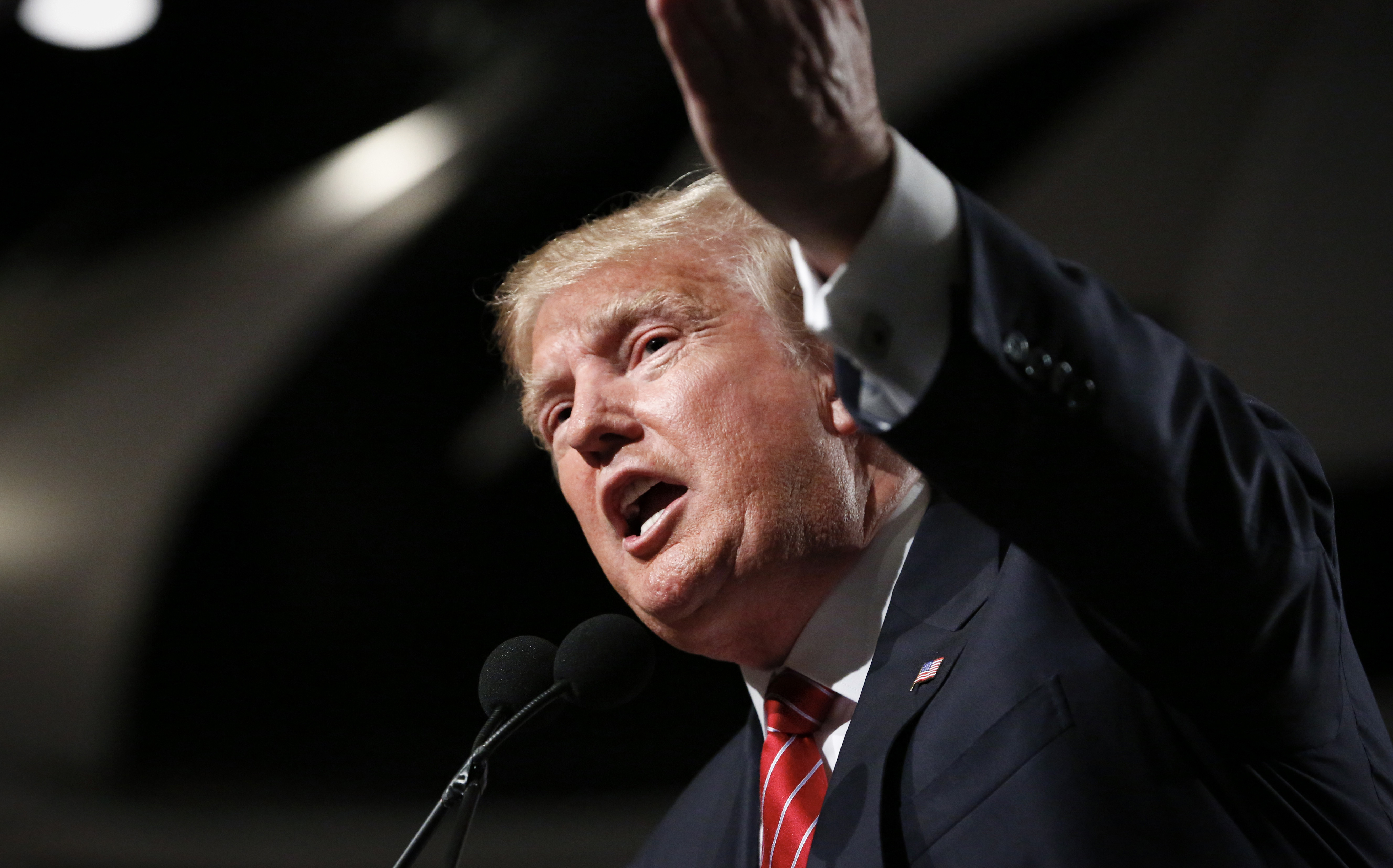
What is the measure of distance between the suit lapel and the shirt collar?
7cm

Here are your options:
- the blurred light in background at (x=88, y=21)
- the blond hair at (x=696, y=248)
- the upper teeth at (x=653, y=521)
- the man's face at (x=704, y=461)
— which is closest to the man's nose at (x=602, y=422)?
the man's face at (x=704, y=461)

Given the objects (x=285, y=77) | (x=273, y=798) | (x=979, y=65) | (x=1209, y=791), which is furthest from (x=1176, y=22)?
(x=273, y=798)

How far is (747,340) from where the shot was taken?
1521 mm

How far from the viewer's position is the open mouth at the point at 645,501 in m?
1.50

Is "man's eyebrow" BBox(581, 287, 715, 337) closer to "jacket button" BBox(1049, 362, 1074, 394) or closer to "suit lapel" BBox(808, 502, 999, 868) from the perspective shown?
"suit lapel" BBox(808, 502, 999, 868)

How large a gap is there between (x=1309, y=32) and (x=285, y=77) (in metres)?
2.79

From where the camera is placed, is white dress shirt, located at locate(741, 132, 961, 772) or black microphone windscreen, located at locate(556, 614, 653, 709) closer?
white dress shirt, located at locate(741, 132, 961, 772)

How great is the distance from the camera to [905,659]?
126 cm

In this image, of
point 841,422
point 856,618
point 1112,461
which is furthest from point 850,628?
point 1112,461

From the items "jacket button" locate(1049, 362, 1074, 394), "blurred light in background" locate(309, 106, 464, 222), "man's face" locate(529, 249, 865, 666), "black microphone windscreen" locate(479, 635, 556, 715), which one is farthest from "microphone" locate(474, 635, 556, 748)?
"blurred light in background" locate(309, 106, 464, 222)

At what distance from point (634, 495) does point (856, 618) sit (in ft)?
1.24

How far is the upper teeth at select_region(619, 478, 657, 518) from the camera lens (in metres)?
1.50

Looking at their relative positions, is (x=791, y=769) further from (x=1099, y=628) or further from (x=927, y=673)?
(x=1099, y=628)

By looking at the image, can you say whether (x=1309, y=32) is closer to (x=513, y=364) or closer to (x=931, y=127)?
(x=931, y=127)
